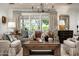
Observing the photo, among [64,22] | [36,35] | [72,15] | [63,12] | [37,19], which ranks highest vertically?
[63,12]

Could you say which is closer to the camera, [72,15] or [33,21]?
[72,15]

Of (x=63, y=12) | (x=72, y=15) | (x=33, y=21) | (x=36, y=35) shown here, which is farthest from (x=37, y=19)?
(x=72, y=15)

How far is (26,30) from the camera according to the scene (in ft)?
28.8

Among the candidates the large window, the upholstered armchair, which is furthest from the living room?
the upholstered armchair

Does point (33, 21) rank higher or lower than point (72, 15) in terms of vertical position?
→ lower

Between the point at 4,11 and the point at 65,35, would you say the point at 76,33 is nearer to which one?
the point at 65,35

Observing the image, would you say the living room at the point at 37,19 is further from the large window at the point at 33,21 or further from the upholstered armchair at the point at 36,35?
the upholstered armchair at the point at 36,35

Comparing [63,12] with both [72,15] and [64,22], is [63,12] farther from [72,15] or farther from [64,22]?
[64,22]

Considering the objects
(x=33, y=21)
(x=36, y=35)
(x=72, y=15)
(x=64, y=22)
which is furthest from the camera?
(x=64, y=22)

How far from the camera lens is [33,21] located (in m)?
8.83

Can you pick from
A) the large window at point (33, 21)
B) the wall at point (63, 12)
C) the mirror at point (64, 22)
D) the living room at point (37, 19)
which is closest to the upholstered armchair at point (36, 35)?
the living room at point (37, 19)

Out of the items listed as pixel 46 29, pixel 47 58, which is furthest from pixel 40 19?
pixel 47 58

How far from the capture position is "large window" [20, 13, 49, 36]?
28.6 feet

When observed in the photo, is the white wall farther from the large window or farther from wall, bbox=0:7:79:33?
Result: the large window
